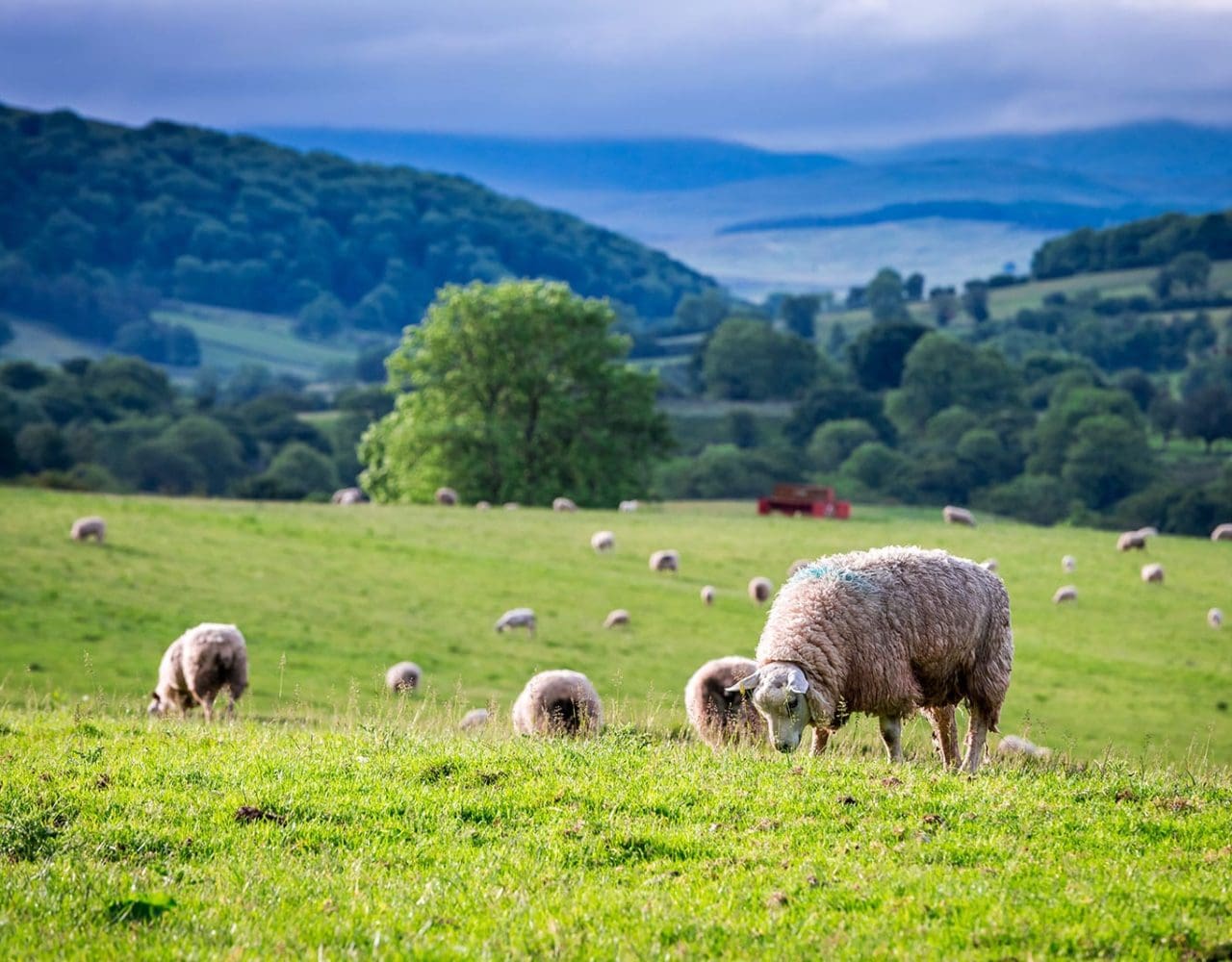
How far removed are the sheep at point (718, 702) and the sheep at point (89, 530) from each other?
96.0ft

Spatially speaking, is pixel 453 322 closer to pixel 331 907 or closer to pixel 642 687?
pixel 642 687

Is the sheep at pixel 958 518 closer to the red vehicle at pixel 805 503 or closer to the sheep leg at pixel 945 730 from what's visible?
the red vehicle at pixel 805 503

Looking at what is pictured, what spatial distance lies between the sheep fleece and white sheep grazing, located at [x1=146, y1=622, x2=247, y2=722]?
9506 millimetres

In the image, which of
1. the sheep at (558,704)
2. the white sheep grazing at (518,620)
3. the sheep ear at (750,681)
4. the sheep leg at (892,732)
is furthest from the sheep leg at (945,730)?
the white sheep grazing at (518,620)

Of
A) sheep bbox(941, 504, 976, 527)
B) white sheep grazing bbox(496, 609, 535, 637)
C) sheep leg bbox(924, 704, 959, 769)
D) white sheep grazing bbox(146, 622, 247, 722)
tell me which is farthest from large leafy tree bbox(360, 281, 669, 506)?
sheep leg bbox(924, 704, 959, 769)

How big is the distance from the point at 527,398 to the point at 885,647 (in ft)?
194

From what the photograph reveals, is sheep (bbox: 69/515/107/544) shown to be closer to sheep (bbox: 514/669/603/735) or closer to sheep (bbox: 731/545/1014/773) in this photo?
sheep (bbox: 514/669/603/735)

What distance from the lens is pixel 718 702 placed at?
16.6 metres

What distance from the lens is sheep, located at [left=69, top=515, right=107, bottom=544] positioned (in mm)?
41062

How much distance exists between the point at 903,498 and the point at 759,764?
11002 centimetres

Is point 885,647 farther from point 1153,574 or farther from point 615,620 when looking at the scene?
point 1153,574

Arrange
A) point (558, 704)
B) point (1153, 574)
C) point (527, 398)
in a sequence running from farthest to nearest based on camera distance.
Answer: point (527, 398), point (1153, 574), point (558, 704)

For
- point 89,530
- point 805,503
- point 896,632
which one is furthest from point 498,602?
point 896,632

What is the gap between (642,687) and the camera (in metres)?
30.4
